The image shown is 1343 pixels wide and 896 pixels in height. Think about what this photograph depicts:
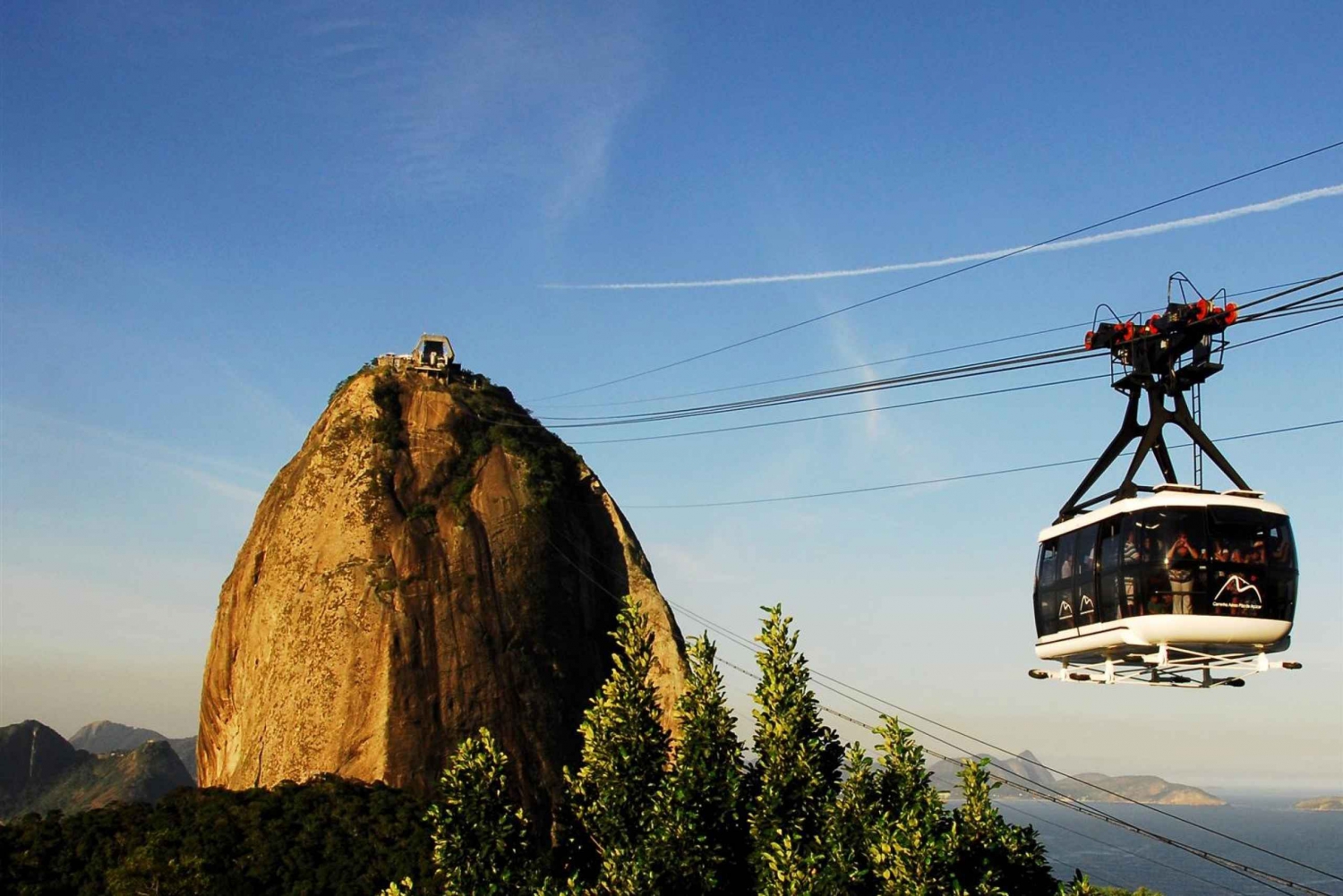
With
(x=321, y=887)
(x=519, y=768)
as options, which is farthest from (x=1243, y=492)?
(x=519, y=768)

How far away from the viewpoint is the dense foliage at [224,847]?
127ft

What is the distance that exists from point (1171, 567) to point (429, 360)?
5053cm

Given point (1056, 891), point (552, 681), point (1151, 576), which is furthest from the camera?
point (552, 681)

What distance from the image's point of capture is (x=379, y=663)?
5475cm

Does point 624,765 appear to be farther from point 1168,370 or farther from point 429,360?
point 429,360

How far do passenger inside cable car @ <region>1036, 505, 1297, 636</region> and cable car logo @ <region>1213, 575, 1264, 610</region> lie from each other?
0.02m

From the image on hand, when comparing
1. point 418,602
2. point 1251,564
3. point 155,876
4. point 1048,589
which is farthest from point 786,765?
point 418,602

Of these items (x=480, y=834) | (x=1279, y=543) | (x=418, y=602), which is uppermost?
(x=418, y=602)

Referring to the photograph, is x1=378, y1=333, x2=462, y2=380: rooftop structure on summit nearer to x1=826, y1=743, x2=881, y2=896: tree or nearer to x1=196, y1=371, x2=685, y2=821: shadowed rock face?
x1=196, y1=371, x2=685, y2=821: shadowed rock face

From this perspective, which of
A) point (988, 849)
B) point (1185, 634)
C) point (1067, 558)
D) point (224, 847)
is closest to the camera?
point (1185, 634)

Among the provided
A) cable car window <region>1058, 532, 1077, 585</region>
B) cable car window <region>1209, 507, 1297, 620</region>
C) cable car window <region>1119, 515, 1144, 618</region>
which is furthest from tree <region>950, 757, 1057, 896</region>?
cable car window <region>1209, 507, 1297, 620</region>

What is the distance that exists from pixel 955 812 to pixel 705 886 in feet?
19.8

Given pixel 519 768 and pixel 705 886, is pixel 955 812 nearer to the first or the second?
pixel 705 886

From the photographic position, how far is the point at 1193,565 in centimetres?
2308
